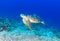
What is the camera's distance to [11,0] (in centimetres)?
8194

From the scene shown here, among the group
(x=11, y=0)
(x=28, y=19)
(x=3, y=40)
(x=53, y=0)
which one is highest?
(x=53, y=0)

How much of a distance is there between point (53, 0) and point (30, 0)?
11215mm

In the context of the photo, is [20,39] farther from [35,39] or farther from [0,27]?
[0,27]

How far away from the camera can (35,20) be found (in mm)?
6715

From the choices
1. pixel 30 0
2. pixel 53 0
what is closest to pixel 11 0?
pixel 30 0

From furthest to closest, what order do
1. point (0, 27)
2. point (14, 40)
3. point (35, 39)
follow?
point (0, 27), point (35, 39), point (14, 40)

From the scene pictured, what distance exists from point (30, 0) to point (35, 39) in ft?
294

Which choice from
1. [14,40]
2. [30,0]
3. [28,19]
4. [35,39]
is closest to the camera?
[28,19]

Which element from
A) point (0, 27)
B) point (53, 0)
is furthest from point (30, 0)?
point (0, 27)

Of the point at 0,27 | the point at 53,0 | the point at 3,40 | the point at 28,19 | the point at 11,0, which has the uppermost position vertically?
the point at 53,0

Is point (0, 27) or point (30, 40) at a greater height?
point (0, 27)

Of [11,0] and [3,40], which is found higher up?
[11,0]

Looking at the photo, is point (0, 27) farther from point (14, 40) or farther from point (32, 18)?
point (32, 18)

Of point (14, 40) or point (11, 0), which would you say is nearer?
point (14, 40)
